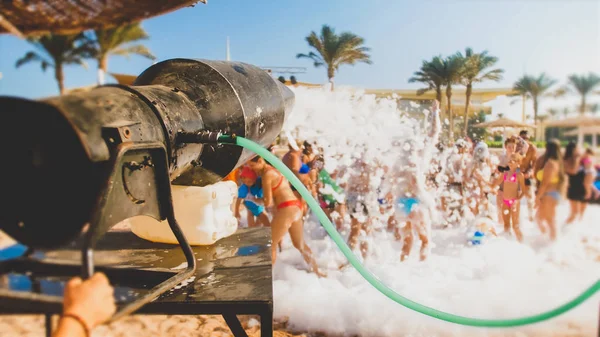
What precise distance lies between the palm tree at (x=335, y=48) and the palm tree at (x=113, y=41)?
146 centimetres

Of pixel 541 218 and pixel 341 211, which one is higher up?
pixel 541 218

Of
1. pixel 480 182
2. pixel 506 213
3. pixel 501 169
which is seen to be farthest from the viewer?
pixel 480 182

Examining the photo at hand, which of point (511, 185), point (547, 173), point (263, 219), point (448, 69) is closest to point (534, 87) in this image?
point (547, 173)

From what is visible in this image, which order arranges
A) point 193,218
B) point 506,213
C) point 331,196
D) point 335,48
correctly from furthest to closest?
point 331,196 < point 506,213 < point 335,48 < point 193,218

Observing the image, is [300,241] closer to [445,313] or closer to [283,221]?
[283,221]

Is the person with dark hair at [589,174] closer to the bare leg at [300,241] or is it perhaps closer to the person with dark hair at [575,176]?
the person with dark hair at [575,176]

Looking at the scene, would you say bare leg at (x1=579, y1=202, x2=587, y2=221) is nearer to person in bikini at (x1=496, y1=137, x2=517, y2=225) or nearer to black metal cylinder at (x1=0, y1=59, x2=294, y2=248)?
black metal cylinder at (x1=0, y1=59, x2=294, y2=248)

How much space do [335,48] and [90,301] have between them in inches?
83.2

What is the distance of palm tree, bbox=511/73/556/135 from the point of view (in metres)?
1.71

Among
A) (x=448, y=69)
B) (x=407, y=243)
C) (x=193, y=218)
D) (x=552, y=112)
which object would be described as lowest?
(x=407, y=243)

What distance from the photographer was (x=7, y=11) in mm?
875

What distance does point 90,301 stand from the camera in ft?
3.15

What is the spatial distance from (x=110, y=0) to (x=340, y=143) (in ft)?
18.8

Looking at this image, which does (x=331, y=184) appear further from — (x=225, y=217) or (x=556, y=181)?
(x=556, y=181)
